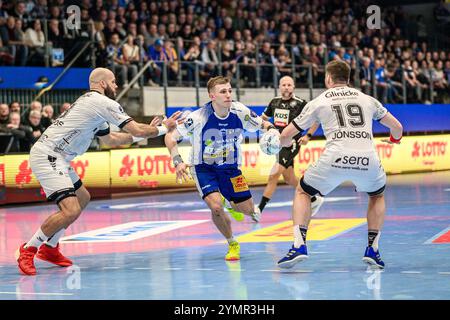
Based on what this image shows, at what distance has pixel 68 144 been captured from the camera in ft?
31.7

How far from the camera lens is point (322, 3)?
33031 mm

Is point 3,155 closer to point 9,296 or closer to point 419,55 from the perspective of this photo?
point 9,296

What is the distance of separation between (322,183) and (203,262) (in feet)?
5.87

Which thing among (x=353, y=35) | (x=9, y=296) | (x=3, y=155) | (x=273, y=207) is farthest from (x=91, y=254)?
(x=353, y=35)

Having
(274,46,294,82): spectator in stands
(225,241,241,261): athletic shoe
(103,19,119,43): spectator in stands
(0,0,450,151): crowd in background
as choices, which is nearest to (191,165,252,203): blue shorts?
(225,241,241,261): athletic shoe

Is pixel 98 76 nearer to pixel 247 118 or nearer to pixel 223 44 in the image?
pixel 247 118

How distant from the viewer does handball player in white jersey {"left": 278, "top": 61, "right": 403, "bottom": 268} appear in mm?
8734

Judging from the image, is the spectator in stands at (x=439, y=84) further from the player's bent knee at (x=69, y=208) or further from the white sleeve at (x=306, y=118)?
the player's bent knee at (x=69, y=208)

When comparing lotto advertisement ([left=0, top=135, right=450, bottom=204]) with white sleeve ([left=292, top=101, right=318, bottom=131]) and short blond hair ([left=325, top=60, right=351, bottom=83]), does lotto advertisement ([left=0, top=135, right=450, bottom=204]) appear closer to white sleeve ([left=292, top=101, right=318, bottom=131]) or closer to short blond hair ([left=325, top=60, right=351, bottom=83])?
white sleeve ([left=292, top=101, right=318, bottom=131])

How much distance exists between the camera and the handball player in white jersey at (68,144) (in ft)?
31.1

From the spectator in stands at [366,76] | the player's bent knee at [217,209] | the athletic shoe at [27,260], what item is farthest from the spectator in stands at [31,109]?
the spectator in stands at [366,76]

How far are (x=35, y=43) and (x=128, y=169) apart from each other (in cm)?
408

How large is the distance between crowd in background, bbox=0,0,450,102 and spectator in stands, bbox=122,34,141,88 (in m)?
0.03

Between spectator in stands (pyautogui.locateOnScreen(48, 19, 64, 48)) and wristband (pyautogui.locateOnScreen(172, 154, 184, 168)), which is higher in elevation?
spectator in stands (pyautogui.locateOnScreen(48, 19, 64, 48))
